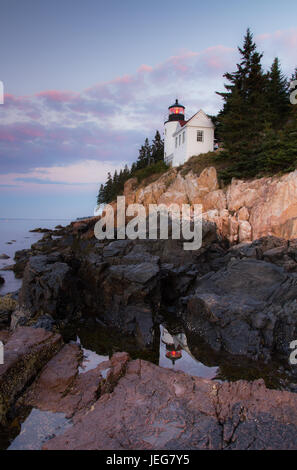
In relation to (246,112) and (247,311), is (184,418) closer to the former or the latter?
(247,311)

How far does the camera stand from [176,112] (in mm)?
51812

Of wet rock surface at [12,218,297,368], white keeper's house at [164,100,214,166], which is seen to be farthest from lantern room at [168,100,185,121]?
wet rock surface at [12,218,297,368]

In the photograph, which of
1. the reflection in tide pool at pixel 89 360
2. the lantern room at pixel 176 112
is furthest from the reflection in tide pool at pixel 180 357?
the lantern room at pixel 176 112

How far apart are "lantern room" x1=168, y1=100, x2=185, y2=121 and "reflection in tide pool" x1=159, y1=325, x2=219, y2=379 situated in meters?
44.5

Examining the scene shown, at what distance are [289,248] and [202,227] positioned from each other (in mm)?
7278

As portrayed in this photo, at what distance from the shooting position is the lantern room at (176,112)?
51000mm

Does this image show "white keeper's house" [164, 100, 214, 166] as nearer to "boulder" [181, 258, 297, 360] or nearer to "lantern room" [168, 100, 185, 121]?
"lantern room" [168, 100, 185, 121]

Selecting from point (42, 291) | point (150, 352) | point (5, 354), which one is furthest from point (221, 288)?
point (5, 354)

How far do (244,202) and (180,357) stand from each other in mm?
20958

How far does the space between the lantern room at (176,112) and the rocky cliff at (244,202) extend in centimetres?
1742

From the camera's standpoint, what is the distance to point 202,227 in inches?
965

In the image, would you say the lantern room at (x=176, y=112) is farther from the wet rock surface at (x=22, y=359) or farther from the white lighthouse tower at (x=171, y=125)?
the wet rock surface at (x=22, y=359)

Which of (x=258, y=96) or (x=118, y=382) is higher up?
(x=258, y=96)
